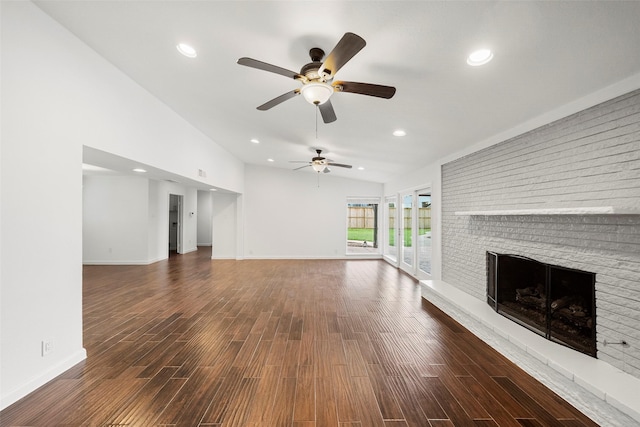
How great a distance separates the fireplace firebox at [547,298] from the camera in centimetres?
233

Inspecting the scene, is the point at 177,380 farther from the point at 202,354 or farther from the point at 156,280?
the point at 156,280

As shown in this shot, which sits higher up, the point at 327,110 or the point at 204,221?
the point at 327,110

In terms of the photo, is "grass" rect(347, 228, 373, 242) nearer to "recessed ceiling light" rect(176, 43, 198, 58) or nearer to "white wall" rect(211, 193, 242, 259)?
"white wall" rect(211, 193, 242, 259)

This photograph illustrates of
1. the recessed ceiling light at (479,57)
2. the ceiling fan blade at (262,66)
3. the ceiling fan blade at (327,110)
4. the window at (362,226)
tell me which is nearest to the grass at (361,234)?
the window at (362,226)

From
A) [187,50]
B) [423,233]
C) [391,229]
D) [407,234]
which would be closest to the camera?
[187,50]

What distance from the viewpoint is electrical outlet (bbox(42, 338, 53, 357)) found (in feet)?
7.02

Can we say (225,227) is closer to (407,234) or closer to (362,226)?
(362,226)

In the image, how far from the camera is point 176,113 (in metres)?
4.23

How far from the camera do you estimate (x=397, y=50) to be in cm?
208

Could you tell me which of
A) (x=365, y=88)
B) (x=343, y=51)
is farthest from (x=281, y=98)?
(x=343, y=51)

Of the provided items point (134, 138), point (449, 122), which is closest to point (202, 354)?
Result: point (134, 138)

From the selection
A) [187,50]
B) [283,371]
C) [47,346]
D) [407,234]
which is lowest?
[283,371]

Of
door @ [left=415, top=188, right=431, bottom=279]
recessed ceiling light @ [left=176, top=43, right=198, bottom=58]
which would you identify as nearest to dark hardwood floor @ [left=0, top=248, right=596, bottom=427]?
door @ [left=415, top=188, right=431, bottom=279]

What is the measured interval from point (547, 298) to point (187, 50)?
168 inches
